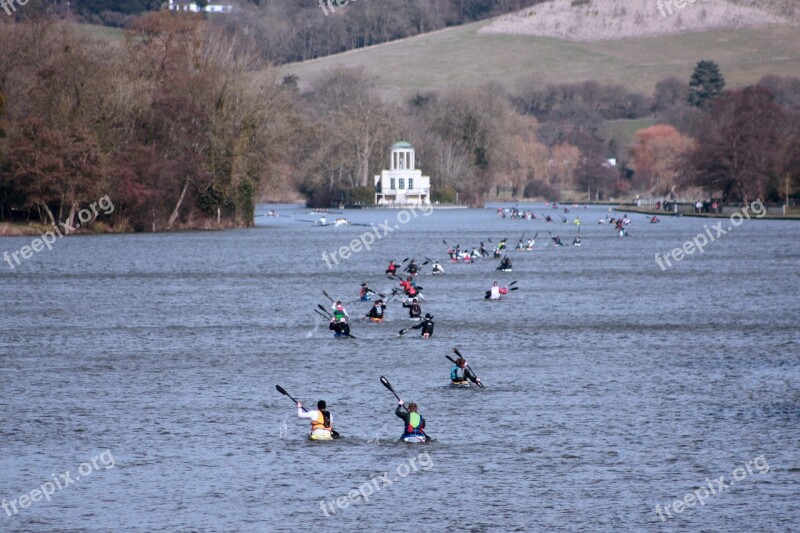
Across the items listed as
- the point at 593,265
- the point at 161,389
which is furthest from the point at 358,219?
the point at 161,389

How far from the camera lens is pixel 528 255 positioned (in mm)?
89938

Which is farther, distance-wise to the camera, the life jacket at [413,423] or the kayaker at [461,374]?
the kayaker at [461,374]

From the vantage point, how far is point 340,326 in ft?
144

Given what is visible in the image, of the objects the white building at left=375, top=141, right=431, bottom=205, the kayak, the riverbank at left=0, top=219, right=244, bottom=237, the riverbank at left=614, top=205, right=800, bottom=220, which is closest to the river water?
the kayak

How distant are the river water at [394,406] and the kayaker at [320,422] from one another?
25 cm

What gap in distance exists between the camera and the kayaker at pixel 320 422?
2802 centimetres

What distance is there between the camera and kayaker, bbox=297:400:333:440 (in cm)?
2802

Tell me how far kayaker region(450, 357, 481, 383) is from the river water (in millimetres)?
534

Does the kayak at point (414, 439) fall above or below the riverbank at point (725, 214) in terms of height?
below

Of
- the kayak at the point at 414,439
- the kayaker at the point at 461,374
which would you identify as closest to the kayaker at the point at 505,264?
the kayaker at the point at 461,374

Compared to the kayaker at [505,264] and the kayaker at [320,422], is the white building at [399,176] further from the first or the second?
the kayaker at [320,422]

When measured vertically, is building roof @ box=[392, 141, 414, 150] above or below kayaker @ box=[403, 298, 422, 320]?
above

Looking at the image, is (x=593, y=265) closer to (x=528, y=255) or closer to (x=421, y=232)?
(x=528, y=255)

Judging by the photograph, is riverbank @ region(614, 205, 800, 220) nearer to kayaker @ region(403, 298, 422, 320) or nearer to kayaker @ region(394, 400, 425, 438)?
kayaker @ region(403, 298, 422, 320)
